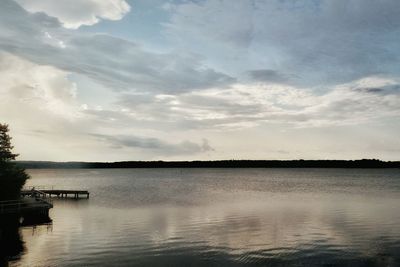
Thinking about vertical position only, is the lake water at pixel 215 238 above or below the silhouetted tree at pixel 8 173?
below

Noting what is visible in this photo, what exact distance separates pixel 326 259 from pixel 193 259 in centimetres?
1055

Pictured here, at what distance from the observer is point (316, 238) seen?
38.3 m

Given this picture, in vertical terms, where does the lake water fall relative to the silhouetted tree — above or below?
below

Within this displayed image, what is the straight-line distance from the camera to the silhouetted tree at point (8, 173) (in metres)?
50.0

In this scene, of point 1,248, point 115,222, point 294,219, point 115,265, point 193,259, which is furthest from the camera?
point 294,219

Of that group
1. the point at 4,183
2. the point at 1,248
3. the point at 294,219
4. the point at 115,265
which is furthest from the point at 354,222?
the point at 4,183

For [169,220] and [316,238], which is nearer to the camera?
[316,238]

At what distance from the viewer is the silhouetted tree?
164 feet

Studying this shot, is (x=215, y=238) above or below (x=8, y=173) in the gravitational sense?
below

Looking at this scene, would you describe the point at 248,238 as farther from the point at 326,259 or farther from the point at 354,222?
the point at 354,222

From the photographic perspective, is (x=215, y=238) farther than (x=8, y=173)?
No

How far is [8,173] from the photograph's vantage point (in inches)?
1975

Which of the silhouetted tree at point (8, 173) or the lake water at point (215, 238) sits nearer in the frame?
the lake water at point (215, 238)

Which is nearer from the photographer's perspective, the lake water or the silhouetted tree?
the lake water
